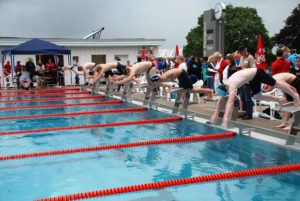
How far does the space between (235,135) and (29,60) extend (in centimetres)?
1450

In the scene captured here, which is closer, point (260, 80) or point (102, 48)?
point (260, 80)

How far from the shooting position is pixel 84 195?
4020mm

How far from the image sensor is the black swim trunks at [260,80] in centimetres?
629

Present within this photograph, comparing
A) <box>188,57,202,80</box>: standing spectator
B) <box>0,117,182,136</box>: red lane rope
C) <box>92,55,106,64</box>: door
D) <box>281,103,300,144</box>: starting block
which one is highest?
<box>92,55,106,64</box>: door

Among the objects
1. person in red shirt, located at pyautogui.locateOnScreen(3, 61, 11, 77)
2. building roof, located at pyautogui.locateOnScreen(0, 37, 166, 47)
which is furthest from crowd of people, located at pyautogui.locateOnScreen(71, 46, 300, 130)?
building roof, located at pyautogui.locateOnScreen(0, 37, 166, 47)

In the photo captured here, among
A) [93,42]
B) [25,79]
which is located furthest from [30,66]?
[93,42]

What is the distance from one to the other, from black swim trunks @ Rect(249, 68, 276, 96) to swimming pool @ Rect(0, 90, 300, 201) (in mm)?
910

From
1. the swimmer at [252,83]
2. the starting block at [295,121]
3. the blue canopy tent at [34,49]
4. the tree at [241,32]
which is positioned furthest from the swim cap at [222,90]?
the tree at [241,32]

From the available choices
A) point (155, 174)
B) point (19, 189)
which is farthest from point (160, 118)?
point (19, 189)

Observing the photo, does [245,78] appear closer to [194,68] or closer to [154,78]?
[154,78]

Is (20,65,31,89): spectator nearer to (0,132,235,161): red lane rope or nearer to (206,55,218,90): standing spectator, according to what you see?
(206,55,218,90): standing spectator

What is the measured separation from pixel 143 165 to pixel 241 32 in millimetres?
41974

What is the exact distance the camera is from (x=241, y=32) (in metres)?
44.9

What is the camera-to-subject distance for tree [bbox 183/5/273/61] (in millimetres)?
44594
